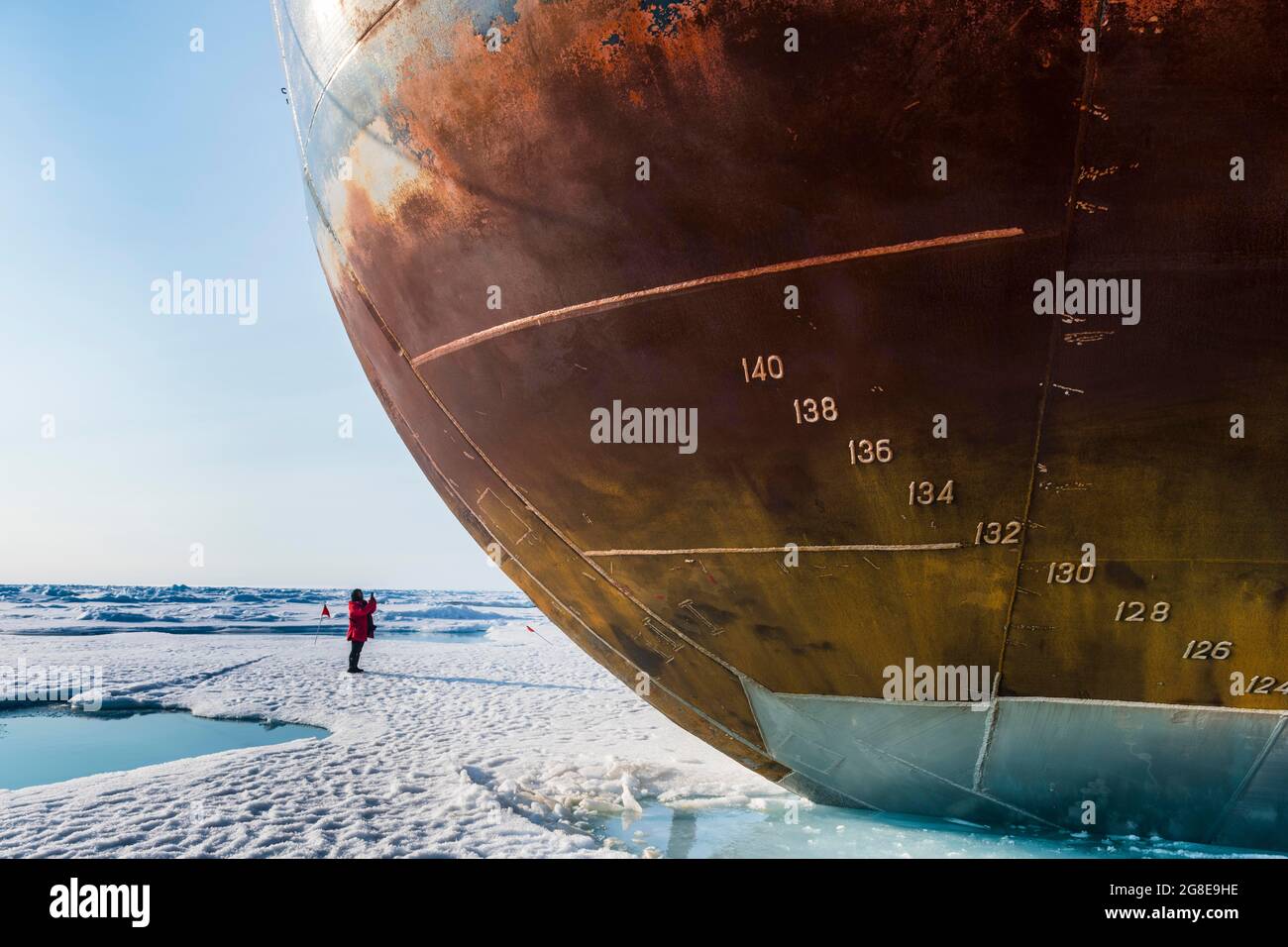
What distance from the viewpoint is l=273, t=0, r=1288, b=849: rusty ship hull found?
1771 millimetres

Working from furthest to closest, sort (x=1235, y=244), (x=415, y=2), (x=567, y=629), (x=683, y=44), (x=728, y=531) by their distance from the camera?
(x=567, y=629) → (x=728, y=531) → (x=415, y=2) → (x=683, y=44) → (x=1235, y=244)

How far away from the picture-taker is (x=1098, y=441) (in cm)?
200

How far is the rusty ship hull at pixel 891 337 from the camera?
1771 millimetres

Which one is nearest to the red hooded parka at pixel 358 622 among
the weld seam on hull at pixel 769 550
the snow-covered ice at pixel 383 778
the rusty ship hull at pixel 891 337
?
the snow-covered ice at pixel 383 778

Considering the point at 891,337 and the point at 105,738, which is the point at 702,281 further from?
the point at 105,738

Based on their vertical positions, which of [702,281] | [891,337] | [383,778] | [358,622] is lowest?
[358,622]

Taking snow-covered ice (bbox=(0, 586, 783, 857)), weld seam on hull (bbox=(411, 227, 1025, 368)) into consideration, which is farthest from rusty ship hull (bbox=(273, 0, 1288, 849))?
snow-covered ice (bbox=(0, 586, 783, 857))

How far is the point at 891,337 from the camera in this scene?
78.7 inches

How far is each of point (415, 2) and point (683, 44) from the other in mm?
844

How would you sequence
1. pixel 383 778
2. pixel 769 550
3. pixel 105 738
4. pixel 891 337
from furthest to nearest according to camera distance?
1. pixel 105 738
2. pixel 383 778
3. pixel 769 550
4. pixel 891 337

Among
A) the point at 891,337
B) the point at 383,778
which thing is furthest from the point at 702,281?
the point at 383,778

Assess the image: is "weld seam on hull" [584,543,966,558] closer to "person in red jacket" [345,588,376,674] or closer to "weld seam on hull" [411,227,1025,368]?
"weld seam on hull" [411,227,1025,368]
